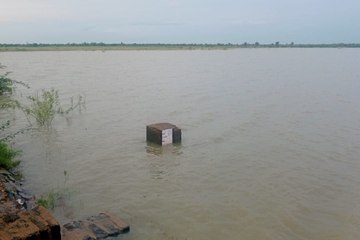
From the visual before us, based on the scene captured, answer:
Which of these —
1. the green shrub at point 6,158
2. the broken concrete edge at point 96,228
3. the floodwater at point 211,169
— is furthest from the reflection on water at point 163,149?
the broken concrete edge at point 96,228

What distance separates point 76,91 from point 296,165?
56.7ft

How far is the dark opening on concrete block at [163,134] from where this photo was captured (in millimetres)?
10966

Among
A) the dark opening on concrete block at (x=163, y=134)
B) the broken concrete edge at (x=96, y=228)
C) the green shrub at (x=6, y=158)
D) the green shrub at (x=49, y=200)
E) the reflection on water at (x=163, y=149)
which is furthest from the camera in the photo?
the dark opening on concrete block at (x=163, y=134)

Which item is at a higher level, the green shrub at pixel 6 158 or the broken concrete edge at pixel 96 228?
the green shrub at pixel 6 158

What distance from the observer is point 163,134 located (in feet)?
35.8

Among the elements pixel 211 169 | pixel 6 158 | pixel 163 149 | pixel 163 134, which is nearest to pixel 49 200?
pixel 6 158

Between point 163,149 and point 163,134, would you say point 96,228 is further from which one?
point 163,134

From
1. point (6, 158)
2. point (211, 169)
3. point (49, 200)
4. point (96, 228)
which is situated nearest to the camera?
point (96, 228)

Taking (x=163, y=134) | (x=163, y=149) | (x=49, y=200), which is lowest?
(x=163, y=149)

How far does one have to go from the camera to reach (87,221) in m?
6.05

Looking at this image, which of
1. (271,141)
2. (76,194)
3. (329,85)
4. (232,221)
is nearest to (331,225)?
(232,221)

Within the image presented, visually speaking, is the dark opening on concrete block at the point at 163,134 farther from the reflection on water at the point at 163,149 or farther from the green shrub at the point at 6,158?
the green shrub at the point at 6,158

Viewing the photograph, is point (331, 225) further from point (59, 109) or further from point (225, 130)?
point (59, 109)

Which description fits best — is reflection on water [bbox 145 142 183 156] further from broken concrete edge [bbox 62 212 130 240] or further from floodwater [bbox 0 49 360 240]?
broken concrete edge [bbox 62 212 130 240]
